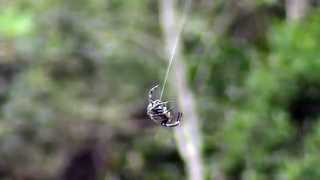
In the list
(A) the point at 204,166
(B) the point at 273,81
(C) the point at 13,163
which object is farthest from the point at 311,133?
(C) the point at 13,163

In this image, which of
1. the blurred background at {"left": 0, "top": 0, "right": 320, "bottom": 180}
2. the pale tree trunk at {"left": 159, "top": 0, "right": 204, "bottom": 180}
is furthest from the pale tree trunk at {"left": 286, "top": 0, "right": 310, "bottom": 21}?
the pale tree trunk at {"left": 159, "top": 0, "right": 204, "bottom": 180}

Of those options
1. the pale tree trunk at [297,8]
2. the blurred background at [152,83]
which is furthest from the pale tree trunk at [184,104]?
the pale tree trunk at [297,8]

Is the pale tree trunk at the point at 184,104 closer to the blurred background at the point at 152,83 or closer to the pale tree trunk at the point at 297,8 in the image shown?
the blurred background at the point at 152,83

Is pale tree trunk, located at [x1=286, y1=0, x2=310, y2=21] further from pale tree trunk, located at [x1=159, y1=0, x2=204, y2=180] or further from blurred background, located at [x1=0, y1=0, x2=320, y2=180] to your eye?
pale tree trunk, located at [x1=159, y1=0, x2=204, y2=180]

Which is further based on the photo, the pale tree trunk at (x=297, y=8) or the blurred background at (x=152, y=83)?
the pale tree trunk at (x=297, y=8)

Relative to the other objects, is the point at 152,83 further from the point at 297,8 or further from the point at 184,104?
the point at 297,8

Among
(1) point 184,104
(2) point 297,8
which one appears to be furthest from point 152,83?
(2) point 297,8
